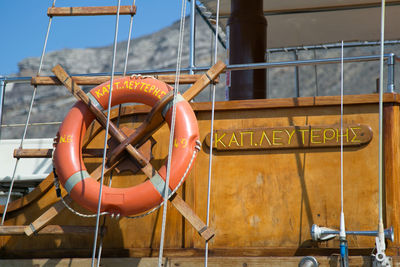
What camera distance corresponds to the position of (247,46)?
567cm

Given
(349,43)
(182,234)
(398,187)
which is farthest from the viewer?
(349,43)

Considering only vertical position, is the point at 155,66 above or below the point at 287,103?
above

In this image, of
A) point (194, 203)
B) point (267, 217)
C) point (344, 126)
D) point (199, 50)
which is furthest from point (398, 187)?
point (199, 50)

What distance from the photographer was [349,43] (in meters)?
8.91

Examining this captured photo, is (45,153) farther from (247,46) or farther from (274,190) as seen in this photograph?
(247,46)

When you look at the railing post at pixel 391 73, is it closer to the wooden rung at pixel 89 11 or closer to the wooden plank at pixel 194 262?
the wooden plank at pixel 194 262

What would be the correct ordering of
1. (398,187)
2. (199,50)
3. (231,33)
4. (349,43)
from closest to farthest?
(398,187), (231,33), (349,43), (199,50)

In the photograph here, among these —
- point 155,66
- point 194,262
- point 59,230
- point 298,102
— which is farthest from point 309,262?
point 155,66

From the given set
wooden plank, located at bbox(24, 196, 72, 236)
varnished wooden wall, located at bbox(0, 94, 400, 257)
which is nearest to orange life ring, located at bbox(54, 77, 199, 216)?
wooden plank, located at bbox(24, 196, 72, 236)

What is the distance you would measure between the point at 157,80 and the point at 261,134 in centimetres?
81

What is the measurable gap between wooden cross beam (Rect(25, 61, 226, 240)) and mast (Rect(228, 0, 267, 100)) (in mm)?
1282

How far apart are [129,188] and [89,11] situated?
1532 millimetres

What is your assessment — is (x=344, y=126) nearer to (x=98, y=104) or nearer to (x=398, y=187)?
(x=398, y=187)

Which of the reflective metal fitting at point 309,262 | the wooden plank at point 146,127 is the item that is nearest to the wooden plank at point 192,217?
the wooden plank at point 146,127
